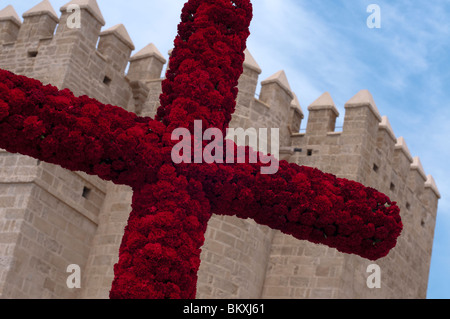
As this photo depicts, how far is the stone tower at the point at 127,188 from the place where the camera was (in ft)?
44.1

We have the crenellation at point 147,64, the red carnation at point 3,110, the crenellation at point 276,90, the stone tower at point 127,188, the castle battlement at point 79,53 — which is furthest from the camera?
the crenellation at point 147,64

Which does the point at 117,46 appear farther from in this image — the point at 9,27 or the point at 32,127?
the point at 32,127

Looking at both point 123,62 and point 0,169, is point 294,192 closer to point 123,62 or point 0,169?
Answer: point 0,169

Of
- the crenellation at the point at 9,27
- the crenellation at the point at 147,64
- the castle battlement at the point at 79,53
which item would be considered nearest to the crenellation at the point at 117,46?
the castle battlement at the point at 79,53

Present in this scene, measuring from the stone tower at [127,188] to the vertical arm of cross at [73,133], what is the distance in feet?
30.9

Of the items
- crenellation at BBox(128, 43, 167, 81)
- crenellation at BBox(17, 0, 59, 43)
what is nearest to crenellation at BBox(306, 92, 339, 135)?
crenellation at BBox(128, 43, 167, 81)

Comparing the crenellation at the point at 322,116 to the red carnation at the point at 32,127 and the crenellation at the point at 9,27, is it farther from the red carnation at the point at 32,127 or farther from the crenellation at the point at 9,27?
the red carnation at the point at 32,127

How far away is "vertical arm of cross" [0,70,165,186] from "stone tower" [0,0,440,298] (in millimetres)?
9424

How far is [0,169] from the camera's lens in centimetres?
1387

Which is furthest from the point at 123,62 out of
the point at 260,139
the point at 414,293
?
the point at 414,293

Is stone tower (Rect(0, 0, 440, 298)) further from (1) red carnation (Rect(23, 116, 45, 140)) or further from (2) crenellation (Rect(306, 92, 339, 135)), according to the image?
(1) red carnation (Rect(23, 116, 45, 140))

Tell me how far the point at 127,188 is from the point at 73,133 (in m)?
11.0

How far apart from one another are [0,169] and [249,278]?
5.06 meters

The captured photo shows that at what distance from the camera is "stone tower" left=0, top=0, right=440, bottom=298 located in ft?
44.1
